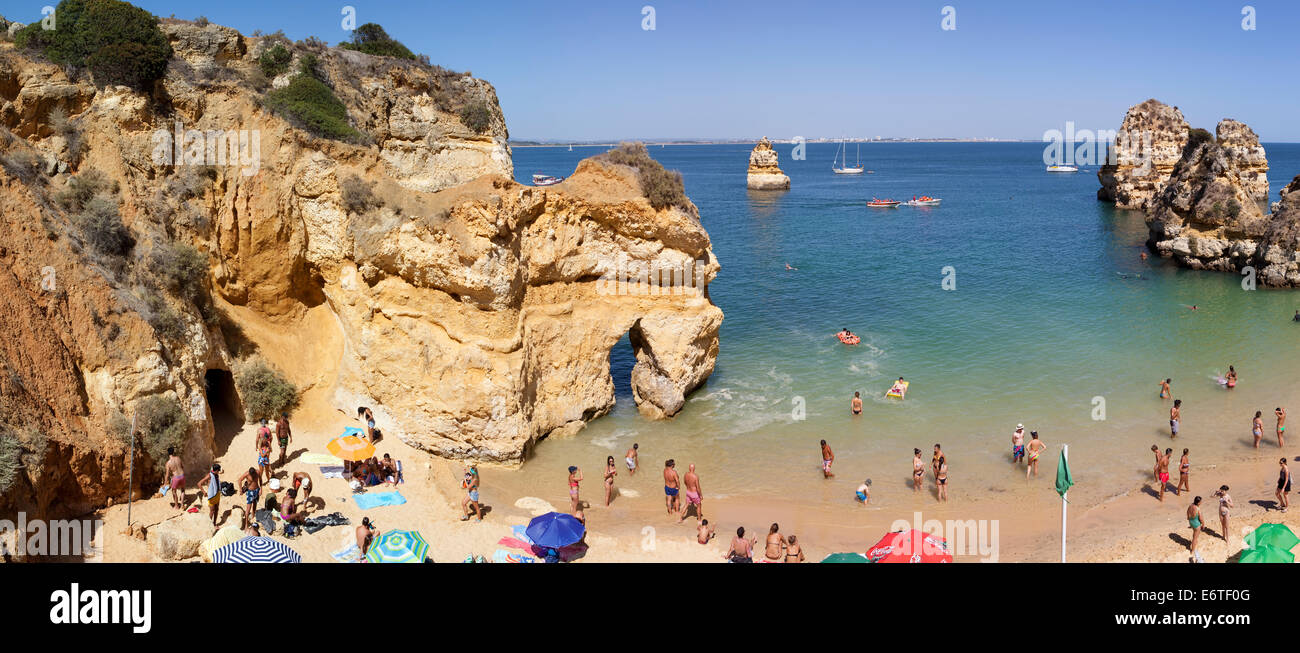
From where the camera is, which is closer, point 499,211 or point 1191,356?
point 499,211

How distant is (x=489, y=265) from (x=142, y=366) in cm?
720

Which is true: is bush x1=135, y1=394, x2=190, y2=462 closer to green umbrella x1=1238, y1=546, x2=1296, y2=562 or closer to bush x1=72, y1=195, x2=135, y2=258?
bush x1=72, y1=195, x2=135, y2=258

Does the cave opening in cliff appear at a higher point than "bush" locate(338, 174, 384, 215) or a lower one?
lower

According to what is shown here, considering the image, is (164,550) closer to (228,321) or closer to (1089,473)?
(228,321)

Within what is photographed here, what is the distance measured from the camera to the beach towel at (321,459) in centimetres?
1758

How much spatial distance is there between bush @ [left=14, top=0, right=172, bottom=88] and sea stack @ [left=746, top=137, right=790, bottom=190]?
8465 centimetres

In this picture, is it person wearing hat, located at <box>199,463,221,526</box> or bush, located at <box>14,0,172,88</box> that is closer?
person wearing hat, located at <box>199,463,221,526</box>

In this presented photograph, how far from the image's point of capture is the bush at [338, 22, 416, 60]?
2766 centimetres

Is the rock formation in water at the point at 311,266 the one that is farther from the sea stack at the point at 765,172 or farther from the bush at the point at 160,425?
the sea stack at the point at 765,172

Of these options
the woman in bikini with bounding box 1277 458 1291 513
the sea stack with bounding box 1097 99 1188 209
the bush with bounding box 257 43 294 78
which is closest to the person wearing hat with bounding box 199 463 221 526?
the bush with bounding box 257 43 294 78

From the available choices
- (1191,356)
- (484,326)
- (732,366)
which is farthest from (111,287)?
(1191,356)

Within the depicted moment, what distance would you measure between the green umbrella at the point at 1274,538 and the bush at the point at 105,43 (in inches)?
1012

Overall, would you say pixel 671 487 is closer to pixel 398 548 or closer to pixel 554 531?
pixel 554 531

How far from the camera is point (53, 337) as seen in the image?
47.2 ft
